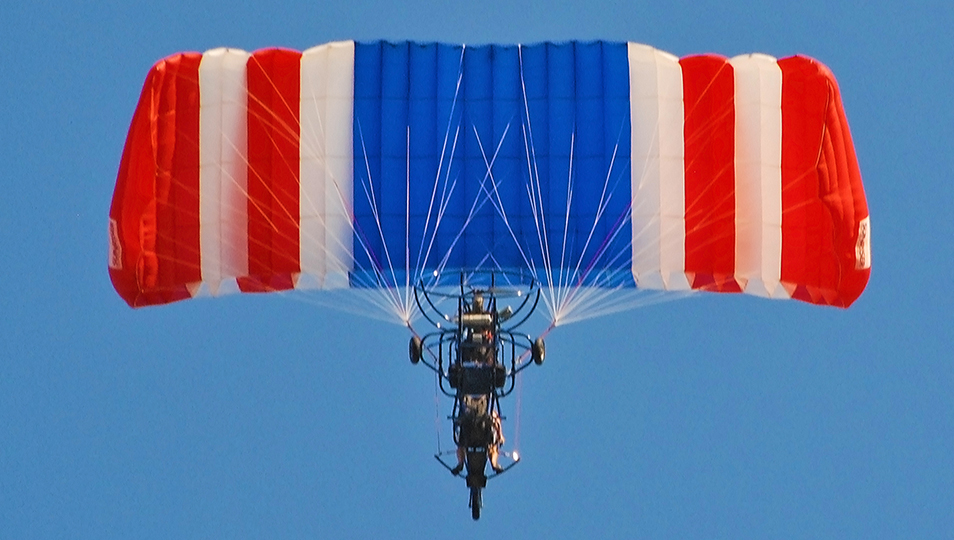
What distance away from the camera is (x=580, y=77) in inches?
861

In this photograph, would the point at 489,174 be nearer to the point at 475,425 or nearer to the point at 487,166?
the point at 487,166

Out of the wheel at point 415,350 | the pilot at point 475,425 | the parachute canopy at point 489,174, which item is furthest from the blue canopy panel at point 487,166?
the pilot at point 475,425

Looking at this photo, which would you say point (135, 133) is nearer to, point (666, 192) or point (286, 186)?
point (286, 186)

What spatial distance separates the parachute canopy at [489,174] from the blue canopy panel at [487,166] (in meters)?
0.02

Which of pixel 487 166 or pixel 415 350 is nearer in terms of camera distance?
pixel 415 350

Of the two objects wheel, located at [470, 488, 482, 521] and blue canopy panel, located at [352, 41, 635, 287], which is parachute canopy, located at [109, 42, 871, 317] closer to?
blue canopy panel, located at [352, 41, 635, 287]

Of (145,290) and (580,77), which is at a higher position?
(580,77)

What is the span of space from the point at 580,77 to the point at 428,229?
207 cm

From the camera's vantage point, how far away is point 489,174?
21.6 meters

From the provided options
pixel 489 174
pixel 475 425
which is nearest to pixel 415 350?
pixel 475 425

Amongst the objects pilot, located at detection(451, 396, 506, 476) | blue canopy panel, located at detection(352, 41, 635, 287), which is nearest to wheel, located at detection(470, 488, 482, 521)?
pilot, located at detection(451, 396, 506, 476)

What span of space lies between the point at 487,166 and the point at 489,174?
8cm

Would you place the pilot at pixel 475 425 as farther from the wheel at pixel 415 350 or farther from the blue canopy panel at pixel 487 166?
the blue canopy panel at pixel 487 166

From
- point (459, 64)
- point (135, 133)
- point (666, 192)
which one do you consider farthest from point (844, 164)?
point (135, 133)
